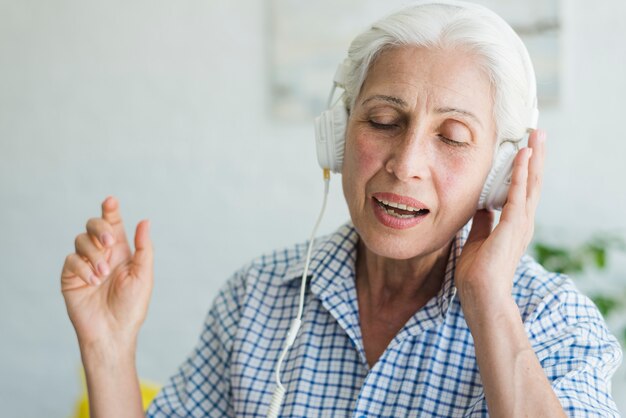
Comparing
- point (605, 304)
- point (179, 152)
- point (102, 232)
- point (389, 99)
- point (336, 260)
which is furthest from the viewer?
point (179, 152)

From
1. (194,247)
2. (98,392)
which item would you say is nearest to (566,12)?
(194,247)

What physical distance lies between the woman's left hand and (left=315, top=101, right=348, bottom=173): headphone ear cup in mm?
292

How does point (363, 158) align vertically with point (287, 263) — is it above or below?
above

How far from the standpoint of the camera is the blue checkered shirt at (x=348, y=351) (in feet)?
3.89

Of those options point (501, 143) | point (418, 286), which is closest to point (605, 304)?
point (418, 286)

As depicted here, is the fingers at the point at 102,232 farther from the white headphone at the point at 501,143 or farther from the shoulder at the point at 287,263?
the white headphone at the point at 501,143

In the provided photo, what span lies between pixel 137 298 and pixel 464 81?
71 cm

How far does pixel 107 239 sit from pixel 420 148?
0.58m

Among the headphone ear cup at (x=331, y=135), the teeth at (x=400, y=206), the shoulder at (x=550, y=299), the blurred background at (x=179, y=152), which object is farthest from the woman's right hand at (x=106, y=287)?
the blurred background at (x=179, y=152)

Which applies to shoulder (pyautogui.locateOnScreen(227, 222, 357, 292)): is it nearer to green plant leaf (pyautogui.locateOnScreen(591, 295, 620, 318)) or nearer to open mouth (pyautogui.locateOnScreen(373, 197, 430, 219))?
open mouth (pyautogui.locateOnScreen(373, 197, 430, 219))

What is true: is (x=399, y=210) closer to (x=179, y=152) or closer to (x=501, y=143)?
(x=501, y=143)

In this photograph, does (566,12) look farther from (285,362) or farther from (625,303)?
(285,362)

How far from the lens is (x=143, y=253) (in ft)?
4.56

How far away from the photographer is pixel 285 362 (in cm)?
139
